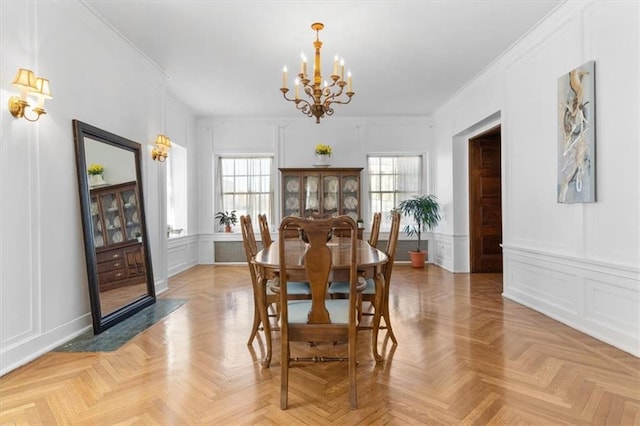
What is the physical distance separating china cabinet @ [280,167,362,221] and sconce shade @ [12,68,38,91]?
4.44m

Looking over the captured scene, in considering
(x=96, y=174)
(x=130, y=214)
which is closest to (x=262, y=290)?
(x=96, y=174)

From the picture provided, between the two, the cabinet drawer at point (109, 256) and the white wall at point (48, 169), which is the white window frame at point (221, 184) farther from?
the cabinet drawer at point (109, 256)

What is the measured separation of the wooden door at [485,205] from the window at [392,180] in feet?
4.66

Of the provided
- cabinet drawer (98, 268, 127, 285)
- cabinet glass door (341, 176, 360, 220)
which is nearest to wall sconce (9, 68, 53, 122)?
cabinet drawer (98, 268, 127, 285)

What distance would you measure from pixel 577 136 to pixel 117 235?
4408 millimetres

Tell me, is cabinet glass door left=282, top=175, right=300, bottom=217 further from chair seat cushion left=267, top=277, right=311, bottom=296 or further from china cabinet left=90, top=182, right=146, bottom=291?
chair seat cushion left=267, top=277, right=311, bottom=296

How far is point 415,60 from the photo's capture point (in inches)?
177

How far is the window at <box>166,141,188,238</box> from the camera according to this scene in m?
6.54

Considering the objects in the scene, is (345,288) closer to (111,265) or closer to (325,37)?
(111,265)

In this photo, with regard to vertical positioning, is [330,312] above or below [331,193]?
below

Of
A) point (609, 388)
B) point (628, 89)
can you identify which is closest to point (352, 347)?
point (609, 388)

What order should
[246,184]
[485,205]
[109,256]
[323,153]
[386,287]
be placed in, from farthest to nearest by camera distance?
[246,184] < [323,153] < [485,205] < [109,256] < [386,287]

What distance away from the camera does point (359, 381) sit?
223cm

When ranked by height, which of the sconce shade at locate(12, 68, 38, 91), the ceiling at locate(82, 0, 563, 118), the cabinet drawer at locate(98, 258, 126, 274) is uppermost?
the ceiling at locate(82, 0, 563, 118)
